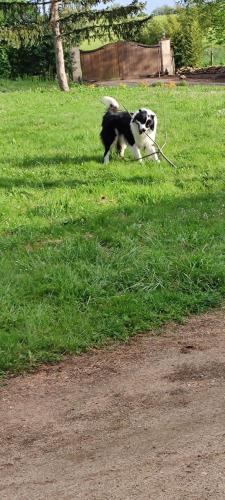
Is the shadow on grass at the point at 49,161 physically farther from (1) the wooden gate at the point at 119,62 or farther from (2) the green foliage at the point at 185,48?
(2) the green foliage at the point at 185,48

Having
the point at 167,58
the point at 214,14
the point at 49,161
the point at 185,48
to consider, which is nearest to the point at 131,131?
the point at 49,161

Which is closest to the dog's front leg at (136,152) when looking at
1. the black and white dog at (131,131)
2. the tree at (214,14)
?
the black and white dog at (131,131)

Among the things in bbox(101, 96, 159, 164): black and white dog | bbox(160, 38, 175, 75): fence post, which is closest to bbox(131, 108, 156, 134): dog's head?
bbox(101, 96, 159, 164): black and white dog

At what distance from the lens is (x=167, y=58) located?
3509 cm

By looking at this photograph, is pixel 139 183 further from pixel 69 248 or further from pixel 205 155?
pixel 69 248

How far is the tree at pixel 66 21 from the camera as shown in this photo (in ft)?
76.3

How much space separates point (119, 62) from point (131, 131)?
26889 millimetres

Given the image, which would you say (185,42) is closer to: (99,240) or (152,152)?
(152,152)

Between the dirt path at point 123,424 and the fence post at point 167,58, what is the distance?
31.8 metres

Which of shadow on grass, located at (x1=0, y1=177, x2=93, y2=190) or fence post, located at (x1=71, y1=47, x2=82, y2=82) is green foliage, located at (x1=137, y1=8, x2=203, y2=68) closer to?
fence post, located at (x1=71, y1=47, x2=82, y2=82)

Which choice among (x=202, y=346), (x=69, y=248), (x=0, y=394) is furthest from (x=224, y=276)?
(x=0, y=394)

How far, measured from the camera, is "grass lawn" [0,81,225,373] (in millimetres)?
5207

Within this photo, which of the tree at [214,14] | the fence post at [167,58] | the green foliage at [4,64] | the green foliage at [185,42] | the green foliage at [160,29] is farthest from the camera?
the green foliage at [160,29]

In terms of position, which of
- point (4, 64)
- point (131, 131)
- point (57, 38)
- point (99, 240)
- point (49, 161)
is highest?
point (57, 38)
